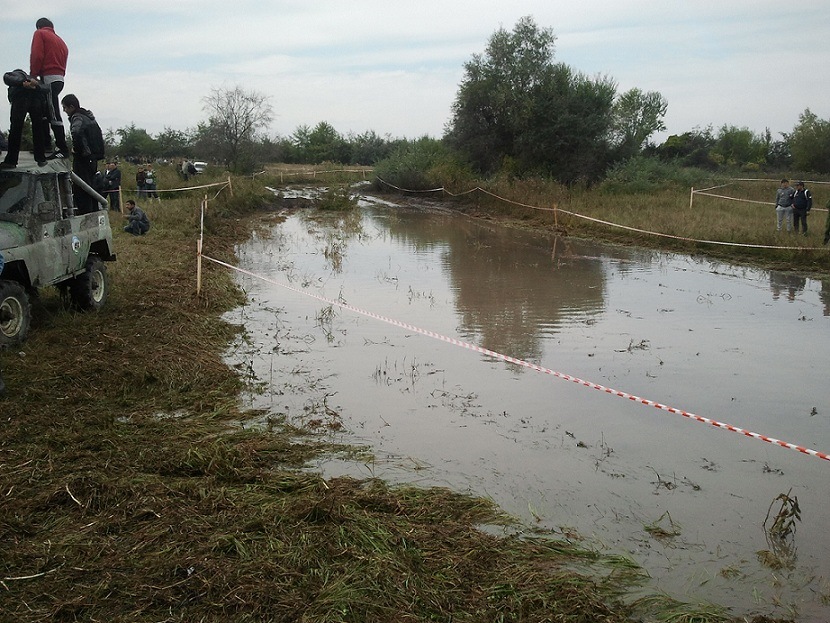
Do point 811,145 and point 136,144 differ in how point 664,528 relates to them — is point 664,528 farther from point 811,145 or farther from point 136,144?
point 136,144

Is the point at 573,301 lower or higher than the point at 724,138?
lower

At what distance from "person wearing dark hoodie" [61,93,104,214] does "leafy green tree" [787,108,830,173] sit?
149 ft

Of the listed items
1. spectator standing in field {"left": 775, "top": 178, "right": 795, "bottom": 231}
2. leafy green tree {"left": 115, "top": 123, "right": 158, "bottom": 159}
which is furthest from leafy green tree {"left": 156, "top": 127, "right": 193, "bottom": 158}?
spectator standing in field {"left": 775, "top": 178, "right": 795, "bottom": 231}

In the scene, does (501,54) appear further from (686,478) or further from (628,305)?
(686,478)

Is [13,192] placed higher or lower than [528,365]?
higher

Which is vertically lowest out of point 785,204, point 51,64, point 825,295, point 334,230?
point 825,295

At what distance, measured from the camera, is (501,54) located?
3559 centimetres

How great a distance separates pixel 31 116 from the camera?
9133mm

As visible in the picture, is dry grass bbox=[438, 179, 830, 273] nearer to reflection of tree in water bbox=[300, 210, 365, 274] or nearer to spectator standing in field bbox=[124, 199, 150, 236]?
reflection of tree in water bbox=[300, 210, 365, 274]

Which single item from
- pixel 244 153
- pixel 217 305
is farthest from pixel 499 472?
pixel 244 153

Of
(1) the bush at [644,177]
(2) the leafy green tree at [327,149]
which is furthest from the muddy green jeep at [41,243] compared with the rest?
(2) the leafy green tree at [327,149]

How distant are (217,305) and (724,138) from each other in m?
71.1

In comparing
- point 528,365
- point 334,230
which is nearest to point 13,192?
point 528,365

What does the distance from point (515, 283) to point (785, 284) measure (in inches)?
207
